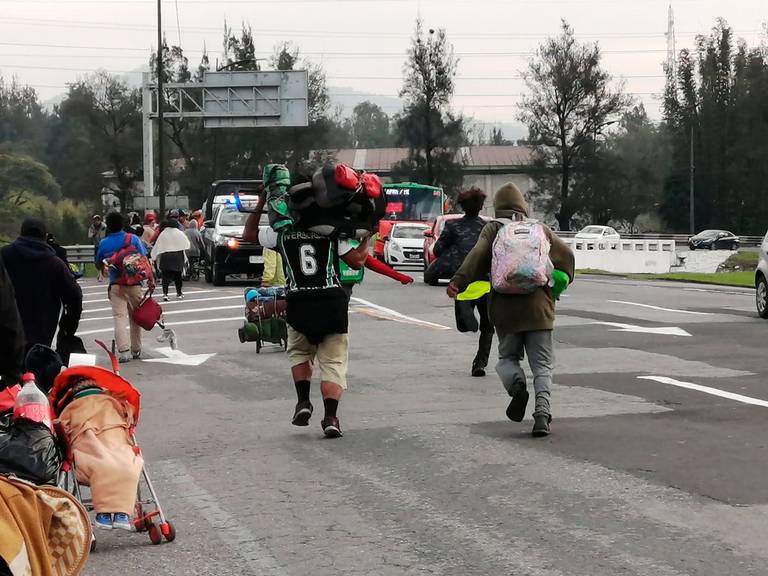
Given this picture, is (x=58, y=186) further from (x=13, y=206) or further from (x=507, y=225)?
(x=507, y=225)

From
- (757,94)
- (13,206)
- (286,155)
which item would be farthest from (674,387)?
(757,94)

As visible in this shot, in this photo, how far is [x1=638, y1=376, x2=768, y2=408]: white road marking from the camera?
37.2 feet

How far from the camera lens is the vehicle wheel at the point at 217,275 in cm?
3225

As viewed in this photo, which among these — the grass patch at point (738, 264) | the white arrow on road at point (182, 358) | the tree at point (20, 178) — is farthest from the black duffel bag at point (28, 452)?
the tree at point (20, 178)

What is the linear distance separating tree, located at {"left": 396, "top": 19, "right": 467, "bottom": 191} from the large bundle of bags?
282 ft

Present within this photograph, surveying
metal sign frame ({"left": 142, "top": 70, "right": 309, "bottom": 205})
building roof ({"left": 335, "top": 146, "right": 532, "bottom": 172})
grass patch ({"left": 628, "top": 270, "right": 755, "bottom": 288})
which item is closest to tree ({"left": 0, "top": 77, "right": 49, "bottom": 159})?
building roof ({"left": 335, "top": 146, "right": 532, "bottom": 172})

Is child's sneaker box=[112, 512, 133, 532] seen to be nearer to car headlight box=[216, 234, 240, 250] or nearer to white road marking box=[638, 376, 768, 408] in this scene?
white road marking box=[638, 376, 768, 408]

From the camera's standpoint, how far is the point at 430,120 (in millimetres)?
95625

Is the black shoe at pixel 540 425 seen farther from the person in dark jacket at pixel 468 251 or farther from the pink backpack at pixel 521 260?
the person in dark jacket at pixel 468 251

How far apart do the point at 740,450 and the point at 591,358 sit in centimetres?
636

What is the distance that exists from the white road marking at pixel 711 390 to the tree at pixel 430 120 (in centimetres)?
8291

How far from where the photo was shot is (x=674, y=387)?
12.3 meters

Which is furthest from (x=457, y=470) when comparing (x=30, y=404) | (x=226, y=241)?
(x=226, y=241)

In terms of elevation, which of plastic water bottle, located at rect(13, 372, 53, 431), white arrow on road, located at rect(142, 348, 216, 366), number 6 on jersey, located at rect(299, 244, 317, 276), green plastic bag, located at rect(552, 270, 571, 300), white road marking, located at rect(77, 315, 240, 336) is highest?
number 6 on jersey, located at rect(299, 244, 317, 276)
